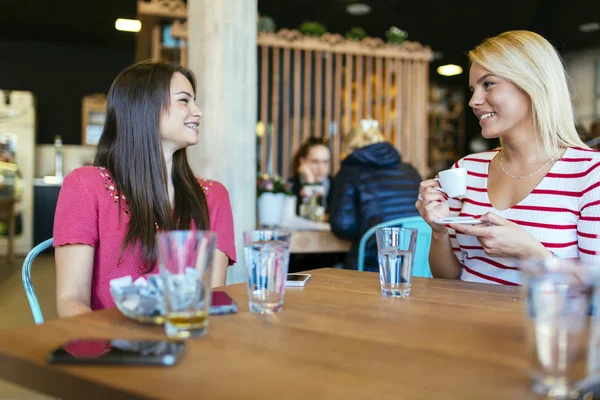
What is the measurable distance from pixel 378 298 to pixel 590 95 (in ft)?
34.3

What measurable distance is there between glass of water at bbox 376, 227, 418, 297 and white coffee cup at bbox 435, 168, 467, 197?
0.38m

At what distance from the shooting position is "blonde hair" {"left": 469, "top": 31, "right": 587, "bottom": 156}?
5.75 feet

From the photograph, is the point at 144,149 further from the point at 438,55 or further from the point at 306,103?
the point at 438,55

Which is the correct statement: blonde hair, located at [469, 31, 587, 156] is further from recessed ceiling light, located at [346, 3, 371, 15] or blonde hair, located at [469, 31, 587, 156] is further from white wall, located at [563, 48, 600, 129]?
white wall, located at [563, 48, 600, 129]

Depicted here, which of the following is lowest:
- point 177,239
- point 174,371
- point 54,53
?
point 174,371

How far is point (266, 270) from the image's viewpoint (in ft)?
3.54

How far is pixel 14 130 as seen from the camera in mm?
9727

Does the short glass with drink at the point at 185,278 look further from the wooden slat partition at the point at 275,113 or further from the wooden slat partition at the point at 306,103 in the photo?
the wooden slat partition at the point at 306,103

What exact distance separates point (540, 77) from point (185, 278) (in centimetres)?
128

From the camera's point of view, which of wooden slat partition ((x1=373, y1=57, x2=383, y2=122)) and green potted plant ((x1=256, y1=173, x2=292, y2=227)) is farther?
wooden slat partition ((x1=373, y1=57, x2=383, y2=122))

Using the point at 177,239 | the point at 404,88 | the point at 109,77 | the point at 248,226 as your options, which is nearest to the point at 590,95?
the point at 404,88

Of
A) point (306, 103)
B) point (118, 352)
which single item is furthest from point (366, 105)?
point (118, 352)

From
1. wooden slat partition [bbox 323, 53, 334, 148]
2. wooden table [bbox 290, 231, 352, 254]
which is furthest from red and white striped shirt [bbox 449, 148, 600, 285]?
wooden slat partition [bbox 323, 53, 334, 148]

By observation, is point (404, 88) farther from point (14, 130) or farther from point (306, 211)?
point (14, 130)
